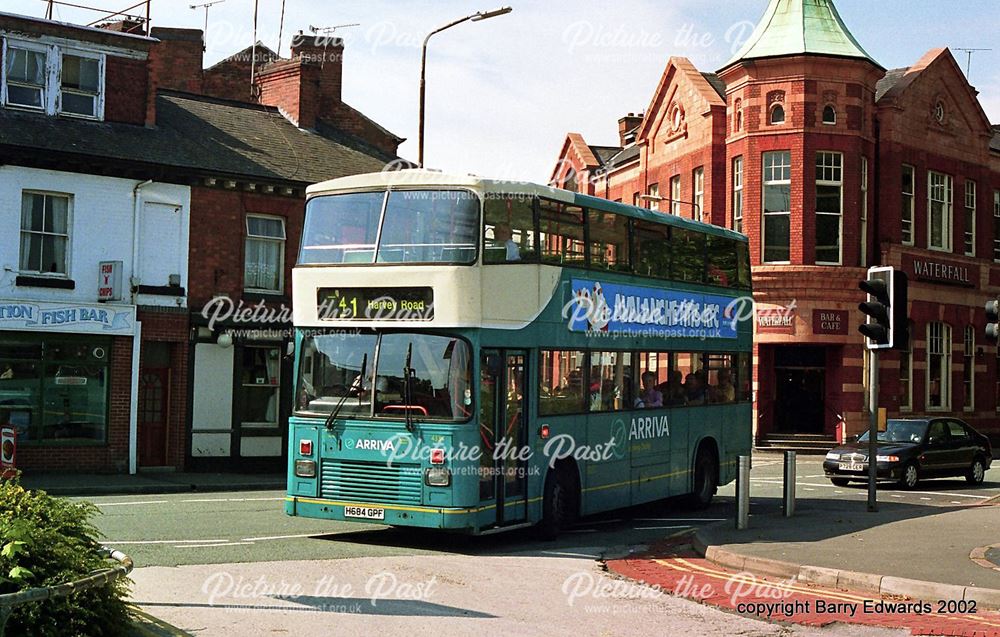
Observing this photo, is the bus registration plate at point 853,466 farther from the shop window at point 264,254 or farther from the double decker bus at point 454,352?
the shop window at point 264,254

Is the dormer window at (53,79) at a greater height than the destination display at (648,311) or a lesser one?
greater

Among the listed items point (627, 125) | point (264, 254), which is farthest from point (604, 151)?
point (264, 254)

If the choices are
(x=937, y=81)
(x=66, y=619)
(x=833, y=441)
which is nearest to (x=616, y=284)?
(x=66, y=619)

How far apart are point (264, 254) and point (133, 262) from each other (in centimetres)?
343

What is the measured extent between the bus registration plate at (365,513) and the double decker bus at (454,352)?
0.06 feet

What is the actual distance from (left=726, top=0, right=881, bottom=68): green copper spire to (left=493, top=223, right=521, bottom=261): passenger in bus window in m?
25.4

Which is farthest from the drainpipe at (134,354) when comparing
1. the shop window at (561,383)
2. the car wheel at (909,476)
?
the car wheel at (909,476)

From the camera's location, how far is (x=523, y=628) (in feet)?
32.6

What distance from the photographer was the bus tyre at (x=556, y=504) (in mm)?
15578

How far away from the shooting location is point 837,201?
3828 cm

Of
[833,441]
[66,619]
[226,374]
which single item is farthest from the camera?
[833,441]

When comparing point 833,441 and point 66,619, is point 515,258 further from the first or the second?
point 833,441

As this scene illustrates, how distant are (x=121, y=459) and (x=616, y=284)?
13800mm

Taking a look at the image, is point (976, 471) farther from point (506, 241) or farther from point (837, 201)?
point (506, 241)
